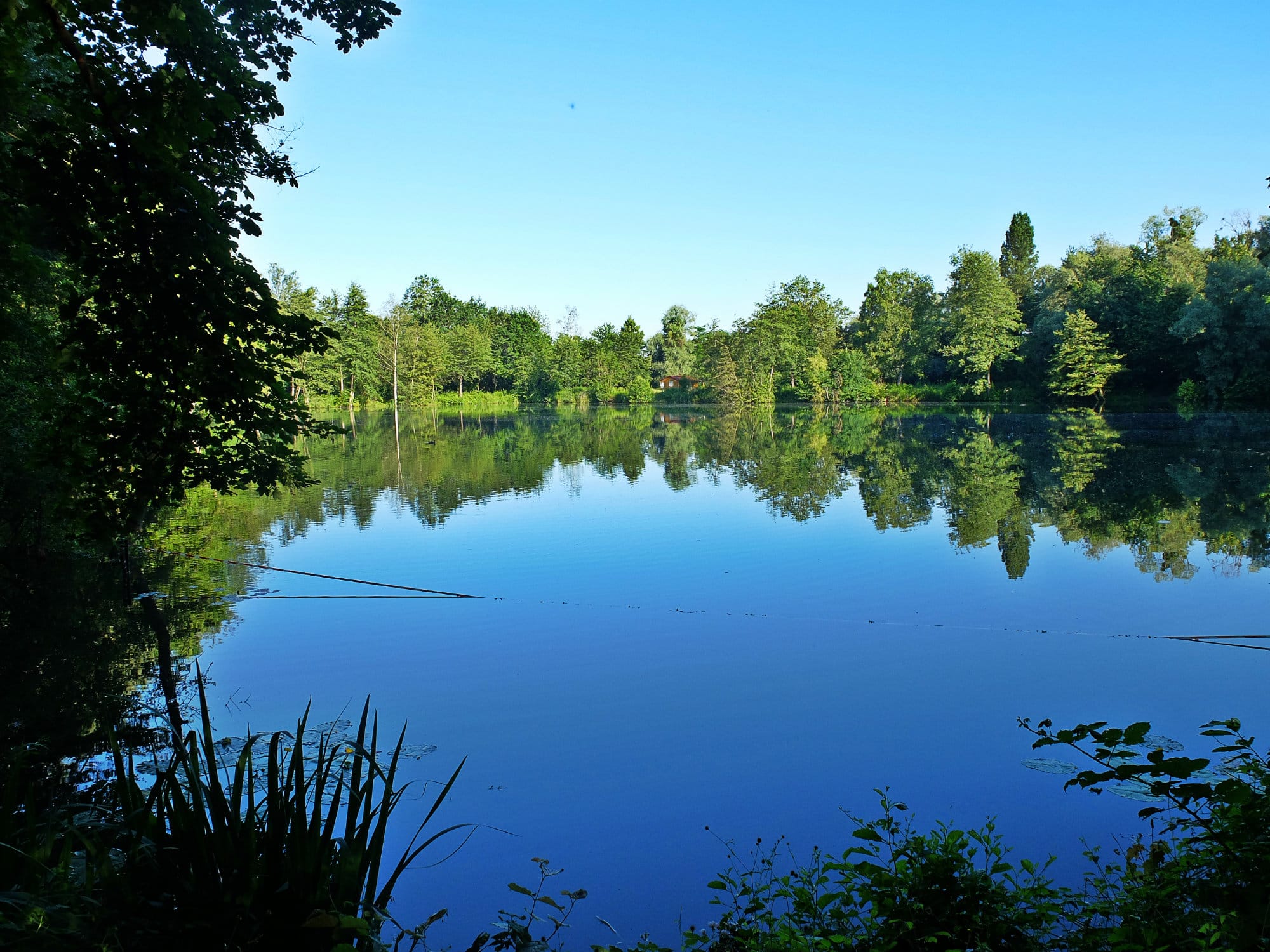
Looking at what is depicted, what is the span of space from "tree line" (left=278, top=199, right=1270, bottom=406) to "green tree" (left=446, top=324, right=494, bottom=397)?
0.17m

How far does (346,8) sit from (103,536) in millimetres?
4636

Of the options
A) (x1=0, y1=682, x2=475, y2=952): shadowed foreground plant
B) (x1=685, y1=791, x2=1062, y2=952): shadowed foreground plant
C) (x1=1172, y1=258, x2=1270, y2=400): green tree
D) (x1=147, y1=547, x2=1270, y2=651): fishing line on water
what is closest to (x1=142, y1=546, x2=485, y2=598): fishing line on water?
(x1=147, y1=547, x2=1270, y2=651): fishing line on water

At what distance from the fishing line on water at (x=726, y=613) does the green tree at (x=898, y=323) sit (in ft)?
186

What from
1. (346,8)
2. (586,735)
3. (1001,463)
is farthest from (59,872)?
(1001,463)

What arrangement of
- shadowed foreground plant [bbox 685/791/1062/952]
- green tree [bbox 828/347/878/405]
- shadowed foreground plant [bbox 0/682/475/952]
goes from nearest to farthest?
shadowed foreground plant [bbox 0/682/475/952] → shadowed foreground plant [bbox 685/791/1062/952] → green tree [bbox 828/347/878/405]

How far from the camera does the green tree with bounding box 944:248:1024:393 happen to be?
54750mm

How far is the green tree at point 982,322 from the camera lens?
5475cm

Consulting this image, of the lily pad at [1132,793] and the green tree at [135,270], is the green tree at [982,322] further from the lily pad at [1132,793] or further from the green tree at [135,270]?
the green tree at [135,270]

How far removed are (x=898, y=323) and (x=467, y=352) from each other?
3523 centimetres

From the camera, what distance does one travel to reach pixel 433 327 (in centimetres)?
6900

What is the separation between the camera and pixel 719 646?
28.2 ft

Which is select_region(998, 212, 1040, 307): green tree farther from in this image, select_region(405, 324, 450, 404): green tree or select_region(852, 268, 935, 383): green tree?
select_region(405, 324, 450, 404): green tree

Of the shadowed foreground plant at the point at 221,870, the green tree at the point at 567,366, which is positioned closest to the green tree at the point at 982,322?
the green tree at the point at 567,366

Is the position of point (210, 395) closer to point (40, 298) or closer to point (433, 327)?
point (40, 298)
